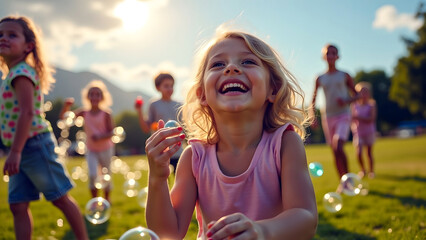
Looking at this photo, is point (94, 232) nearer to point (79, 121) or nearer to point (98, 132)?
point (98, 132)

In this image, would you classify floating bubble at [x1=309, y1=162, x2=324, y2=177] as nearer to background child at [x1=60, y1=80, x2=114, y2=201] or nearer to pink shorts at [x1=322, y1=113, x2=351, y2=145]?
pink shorts at [x1=322, y1=113, x2=351, y2=145]

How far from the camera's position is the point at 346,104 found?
255 inches

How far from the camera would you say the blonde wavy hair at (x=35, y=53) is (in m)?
3.56

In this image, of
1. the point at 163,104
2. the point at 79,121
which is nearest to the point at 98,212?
the point at 163,104

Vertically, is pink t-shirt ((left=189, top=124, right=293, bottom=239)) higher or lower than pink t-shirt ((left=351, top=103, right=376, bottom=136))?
higher

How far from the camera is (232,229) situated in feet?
4.38

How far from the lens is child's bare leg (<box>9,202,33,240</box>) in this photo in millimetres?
3193

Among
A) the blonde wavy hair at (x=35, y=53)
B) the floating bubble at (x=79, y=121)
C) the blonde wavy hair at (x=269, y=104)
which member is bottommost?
the floating bubble at (x=79, y=121)

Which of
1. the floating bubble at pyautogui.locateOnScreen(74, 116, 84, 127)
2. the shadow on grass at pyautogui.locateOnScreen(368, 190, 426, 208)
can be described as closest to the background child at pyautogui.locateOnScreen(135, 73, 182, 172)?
the floating bubble at pyautogui.locateOnScreen(74, 116, 84, 127)

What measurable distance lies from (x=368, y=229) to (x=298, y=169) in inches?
93.0

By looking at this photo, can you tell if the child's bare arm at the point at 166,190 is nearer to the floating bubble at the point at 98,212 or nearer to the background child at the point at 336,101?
the floating bubble at the point at 98,212

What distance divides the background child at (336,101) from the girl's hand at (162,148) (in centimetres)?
512

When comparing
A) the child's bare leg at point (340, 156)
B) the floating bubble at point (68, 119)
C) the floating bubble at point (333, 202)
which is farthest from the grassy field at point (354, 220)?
the floating bubble at point (68, 119)

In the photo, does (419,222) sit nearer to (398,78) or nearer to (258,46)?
(258,46)
